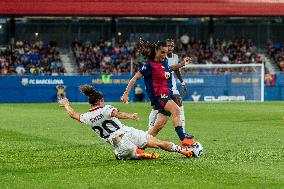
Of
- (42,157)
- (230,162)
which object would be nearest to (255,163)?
(230,162)

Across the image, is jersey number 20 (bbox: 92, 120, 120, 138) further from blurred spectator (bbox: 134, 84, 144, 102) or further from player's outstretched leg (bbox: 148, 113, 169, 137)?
blurred spectator (bbox: 134, 84, 144, 102)

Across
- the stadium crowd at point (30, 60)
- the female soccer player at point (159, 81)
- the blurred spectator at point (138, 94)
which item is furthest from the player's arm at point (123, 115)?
the stadium crowd at point (30, 60)

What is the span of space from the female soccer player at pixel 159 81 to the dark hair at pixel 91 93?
1.39 metres

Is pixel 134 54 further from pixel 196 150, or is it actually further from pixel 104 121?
pixel 104 121

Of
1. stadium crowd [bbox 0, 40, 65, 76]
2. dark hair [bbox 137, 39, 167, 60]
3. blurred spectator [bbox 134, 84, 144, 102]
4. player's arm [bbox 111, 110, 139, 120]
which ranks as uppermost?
dark hair [bbox 137, 39, 167, 60]

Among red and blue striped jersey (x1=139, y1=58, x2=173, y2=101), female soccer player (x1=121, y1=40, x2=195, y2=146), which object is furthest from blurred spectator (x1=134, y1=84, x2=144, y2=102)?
red and blue striped jersey (x1=139, y1=58, x2=173, y2=101)

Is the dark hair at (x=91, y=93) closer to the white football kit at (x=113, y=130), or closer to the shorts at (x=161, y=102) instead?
the white football kit at (x=113, y=130)

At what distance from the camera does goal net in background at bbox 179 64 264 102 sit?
5072 centimetres

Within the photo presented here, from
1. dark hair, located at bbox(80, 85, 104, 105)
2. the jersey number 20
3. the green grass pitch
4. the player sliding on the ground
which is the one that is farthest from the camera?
the jersey number 20

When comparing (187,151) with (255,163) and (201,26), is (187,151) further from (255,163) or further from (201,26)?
(201,26)

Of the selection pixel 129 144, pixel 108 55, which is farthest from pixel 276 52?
pixel 129 144

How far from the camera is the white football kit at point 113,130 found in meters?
13.8

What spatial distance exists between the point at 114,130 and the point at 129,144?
1.10 ft

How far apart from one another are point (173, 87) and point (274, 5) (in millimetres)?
47029
